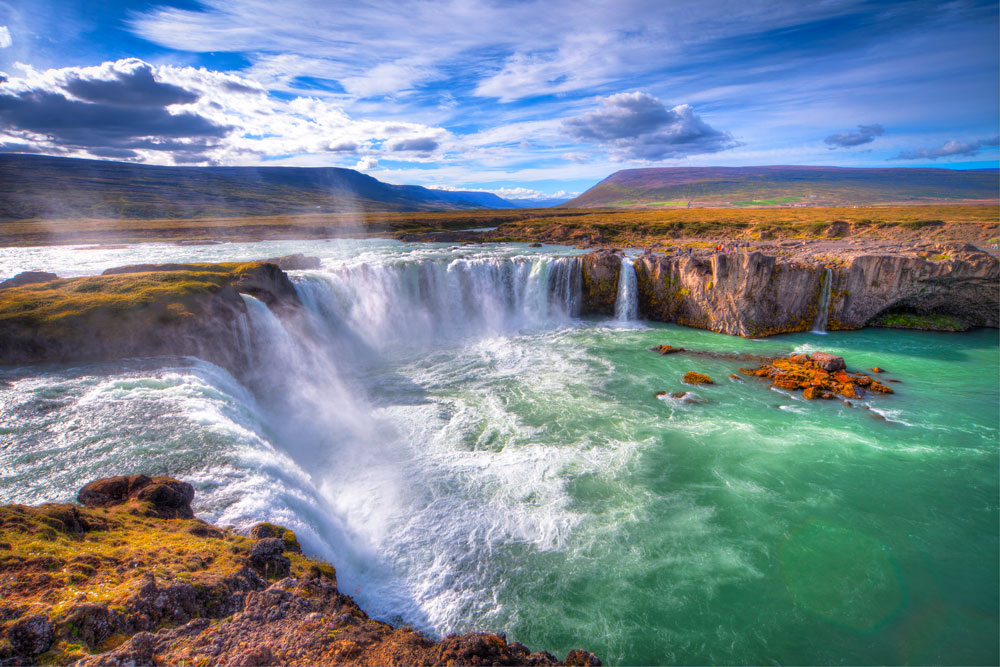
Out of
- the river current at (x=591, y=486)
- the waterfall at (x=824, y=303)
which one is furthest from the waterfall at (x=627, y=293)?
the waterfall at (x=824, y=303)

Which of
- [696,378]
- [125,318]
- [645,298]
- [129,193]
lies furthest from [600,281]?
[129,193]

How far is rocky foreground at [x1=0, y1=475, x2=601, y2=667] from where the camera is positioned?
429cm

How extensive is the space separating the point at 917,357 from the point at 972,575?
19.4 m

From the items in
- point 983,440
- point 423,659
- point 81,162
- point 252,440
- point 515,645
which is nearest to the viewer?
point 423,659

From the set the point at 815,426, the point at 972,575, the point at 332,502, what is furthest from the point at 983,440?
the point at 332,502

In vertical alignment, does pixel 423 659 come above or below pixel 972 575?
above

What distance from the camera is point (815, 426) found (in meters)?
16.2

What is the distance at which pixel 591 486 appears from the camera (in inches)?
507

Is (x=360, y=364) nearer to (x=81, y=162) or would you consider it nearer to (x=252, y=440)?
(x=252, y=440)

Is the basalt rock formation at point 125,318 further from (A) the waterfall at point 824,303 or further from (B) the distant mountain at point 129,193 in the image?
(B) the distant mountain at point 129,193

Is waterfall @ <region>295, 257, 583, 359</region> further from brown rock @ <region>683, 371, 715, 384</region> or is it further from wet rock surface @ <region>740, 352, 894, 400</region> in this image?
wet rock surface @ <region>740, 352, 894, 400</region>

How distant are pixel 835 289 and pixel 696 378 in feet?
52.5

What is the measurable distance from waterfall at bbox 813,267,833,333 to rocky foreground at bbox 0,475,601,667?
101ft

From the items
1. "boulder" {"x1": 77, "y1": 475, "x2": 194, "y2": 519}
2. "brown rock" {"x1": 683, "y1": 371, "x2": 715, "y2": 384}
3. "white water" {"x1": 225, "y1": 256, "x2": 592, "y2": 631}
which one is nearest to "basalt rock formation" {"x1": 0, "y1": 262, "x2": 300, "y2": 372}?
"white water" {"x1": 225, "y1": 256, "x2": 592, "y2": 631}
